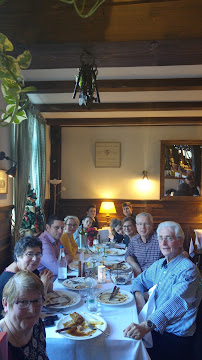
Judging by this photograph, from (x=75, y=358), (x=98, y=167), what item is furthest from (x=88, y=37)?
(x=98, y=167)

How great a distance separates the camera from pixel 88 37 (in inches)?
85.4

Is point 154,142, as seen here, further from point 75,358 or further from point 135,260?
point 75,358

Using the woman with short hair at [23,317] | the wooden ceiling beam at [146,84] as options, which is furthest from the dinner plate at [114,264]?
the wooden ceiling beam at [146,84]

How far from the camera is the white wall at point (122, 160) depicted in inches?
274

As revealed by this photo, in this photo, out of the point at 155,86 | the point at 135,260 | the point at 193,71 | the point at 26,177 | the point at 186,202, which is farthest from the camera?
the point at 186,202

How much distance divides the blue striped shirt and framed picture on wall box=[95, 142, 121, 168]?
5.11 meters

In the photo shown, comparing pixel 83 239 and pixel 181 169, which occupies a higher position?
pixel 181 169

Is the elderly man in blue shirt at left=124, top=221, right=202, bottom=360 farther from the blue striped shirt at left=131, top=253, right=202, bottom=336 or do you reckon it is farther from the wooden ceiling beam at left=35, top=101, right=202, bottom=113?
the wooden ceiling beam at left=35, top=101, right=202, bottom=113

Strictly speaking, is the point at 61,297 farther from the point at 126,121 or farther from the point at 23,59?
the point at 126,121

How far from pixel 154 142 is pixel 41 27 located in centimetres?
533

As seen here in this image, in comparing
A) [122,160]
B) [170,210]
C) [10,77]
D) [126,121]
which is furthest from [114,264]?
[122,160]

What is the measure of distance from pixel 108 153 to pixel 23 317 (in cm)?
602

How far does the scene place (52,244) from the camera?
114 inches

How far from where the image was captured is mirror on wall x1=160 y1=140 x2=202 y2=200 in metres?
6.78
